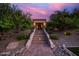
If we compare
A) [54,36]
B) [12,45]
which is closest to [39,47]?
[54,36]

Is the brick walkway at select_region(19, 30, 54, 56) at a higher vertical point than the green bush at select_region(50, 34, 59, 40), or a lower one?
lower

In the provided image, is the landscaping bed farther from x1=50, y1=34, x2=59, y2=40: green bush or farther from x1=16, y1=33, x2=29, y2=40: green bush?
x1=50, y1=34, x2=59, y2=40: green bush

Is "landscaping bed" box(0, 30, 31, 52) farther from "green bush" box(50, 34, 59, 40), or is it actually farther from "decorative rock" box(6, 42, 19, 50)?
"green bush" box(50, 34, 59, 40)

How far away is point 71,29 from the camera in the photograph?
3.43 meters

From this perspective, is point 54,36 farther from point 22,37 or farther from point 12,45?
point 12,45

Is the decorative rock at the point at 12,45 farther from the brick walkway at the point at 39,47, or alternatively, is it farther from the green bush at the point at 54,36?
the green bush at the point at 54,36

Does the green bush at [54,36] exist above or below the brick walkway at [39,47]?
above

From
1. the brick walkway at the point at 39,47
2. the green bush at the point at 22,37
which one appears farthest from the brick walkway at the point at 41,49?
the green bush at the point at 22,37

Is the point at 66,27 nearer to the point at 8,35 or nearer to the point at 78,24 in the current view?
the point at 78,24

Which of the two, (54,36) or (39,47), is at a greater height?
(54,36)

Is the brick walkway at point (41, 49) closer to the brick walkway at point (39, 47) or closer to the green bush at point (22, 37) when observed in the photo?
the brick walkway at point (39, 47)

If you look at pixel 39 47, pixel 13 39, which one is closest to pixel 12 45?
pixel 13 39

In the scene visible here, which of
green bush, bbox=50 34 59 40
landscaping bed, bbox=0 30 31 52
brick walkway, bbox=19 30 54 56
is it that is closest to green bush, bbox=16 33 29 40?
landscaping bed, bbox=0 30 31 52

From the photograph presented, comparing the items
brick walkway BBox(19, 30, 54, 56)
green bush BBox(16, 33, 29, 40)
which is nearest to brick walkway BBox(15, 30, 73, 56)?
brick walkway BBox(19, 30, 54, 56)
